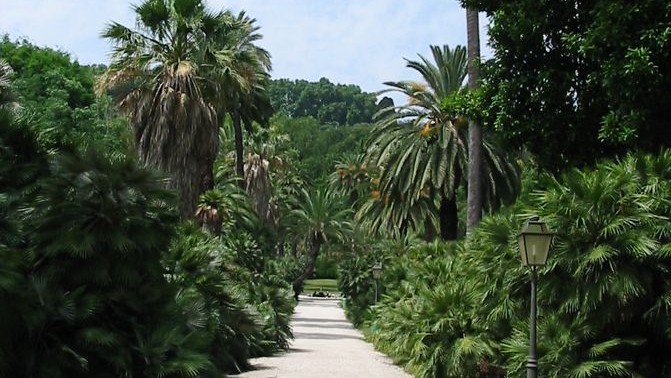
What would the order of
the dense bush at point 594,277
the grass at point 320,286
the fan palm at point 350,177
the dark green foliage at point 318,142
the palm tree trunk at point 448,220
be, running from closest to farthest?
the dense bush at point 594,277 < the palm tree trunk at point 448,220 < the fan palm at point 350,177 < the grass at point 320,286 < the dark green foliage at point 318,142

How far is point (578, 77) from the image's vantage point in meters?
16.9

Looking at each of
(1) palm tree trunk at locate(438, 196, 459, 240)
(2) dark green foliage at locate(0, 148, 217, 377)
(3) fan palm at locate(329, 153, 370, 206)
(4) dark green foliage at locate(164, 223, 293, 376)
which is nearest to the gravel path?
(4) dark green foliage at locate(164, 223, 293, 376)

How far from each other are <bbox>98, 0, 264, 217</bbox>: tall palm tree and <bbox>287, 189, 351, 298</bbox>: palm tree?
1606 inches

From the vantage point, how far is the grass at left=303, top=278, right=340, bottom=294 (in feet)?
286

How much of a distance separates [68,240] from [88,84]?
118 ft

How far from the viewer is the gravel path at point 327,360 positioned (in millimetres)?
19594

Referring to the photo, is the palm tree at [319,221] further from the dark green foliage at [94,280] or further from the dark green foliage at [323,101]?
the dark green foliage at [323,101]

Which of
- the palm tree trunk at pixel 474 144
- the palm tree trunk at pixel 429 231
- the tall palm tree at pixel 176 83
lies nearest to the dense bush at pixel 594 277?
the palm tree trunk at pixel 474 144

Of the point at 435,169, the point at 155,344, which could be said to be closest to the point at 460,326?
the point at 155,344

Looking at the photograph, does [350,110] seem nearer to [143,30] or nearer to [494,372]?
[143,30]

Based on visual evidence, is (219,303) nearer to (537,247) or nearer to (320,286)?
(537,247)

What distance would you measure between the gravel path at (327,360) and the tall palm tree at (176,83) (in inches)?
195

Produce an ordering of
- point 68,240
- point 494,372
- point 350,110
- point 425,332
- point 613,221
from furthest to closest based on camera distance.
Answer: point 350,110, point 425,332, point 494,372, point 613,221, point 68,240

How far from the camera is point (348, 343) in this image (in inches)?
1165
